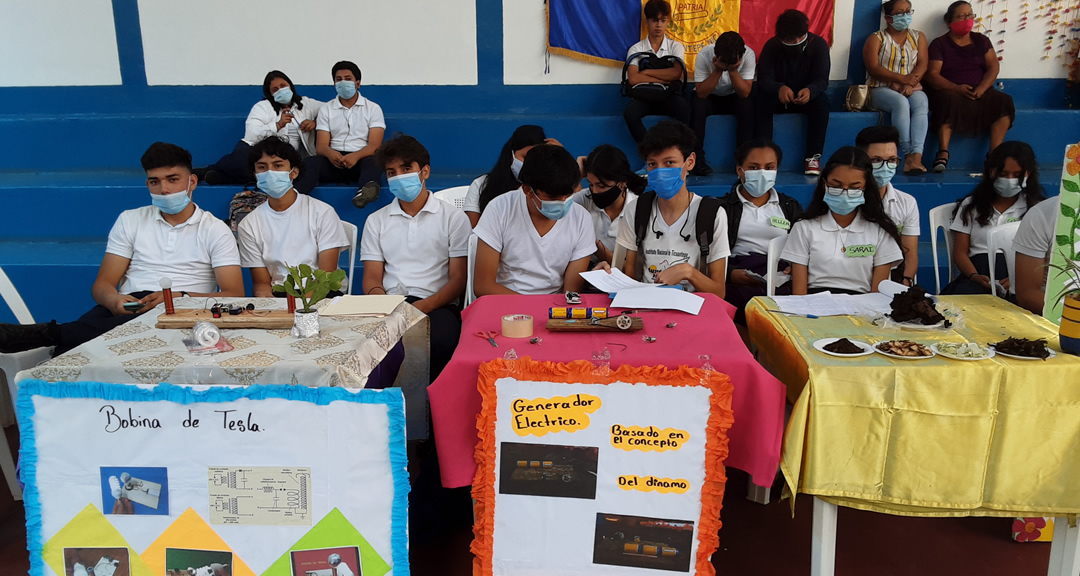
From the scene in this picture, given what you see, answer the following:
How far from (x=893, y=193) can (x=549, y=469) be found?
2443 millimetres

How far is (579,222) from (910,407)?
5.03 feet

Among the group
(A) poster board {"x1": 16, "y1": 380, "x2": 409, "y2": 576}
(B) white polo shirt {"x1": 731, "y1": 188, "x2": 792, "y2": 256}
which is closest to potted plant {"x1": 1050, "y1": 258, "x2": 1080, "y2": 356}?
(B) white polo shirt {"x1": 731, "y1": 188, "x2": 792, "y2": 256}

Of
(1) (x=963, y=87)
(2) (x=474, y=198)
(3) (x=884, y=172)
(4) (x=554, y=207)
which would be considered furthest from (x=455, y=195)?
(1) (x=963, y=87)

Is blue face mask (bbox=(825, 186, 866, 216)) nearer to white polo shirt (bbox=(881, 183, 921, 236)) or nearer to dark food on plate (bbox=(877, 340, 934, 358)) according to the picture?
white polo shirt (bbox=(881, 183, 921, 236))

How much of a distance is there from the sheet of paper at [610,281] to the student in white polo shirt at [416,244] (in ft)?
2.58

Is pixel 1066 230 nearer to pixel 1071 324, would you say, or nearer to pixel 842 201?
pixel 1071 324

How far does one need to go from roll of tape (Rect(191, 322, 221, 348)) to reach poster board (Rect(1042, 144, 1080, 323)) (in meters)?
2.49

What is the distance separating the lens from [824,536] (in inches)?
73.4

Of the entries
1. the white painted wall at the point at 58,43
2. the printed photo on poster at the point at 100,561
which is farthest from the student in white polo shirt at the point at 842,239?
the white painted wall at the point at 58,43

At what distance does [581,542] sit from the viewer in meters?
1.86

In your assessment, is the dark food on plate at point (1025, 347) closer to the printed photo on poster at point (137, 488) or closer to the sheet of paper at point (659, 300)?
the sheet of paper at point (659, 300)

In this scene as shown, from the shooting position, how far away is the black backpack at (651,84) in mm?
5328

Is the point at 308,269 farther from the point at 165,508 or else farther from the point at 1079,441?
the point at 1079,441

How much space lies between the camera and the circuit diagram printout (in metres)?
1.79
